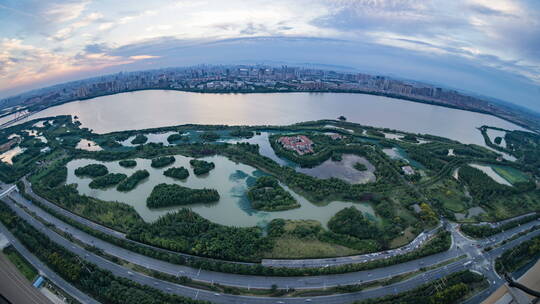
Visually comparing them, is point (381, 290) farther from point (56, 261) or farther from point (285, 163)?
point (56, 261)

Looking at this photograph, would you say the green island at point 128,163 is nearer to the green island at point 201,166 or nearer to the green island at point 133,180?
the green island at point 133,180

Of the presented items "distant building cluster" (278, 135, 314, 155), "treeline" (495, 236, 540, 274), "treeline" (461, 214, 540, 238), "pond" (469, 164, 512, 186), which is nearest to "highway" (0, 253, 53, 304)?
"distant building cluster" (278, 135, 314, 155)

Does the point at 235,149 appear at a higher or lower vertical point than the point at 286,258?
higher

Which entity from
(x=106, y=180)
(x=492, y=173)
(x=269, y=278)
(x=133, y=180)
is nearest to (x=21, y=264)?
(x=106, y=180)

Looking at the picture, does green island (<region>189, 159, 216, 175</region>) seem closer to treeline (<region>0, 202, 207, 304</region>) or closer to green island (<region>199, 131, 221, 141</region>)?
green island (<region>199, 131, 221, 141</region>)

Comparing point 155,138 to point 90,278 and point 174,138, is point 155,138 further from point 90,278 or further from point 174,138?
point 90,278

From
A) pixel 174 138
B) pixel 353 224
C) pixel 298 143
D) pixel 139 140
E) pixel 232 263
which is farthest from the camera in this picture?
pixel 174 138

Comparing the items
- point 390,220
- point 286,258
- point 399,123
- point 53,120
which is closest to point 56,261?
point 286,258
